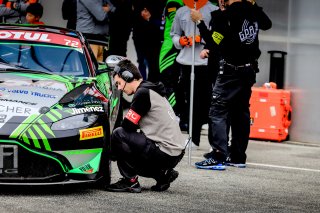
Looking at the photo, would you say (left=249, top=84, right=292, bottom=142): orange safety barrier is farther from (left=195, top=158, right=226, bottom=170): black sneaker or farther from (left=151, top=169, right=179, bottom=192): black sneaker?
(left=151, top=169, right=179, bottom=192): black sneaker

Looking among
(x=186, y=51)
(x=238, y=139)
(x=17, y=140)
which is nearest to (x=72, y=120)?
(x=17, y=140)

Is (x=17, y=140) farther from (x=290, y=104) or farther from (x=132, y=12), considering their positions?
(x=132, y=12)

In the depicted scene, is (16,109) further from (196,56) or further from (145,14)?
(145,14)

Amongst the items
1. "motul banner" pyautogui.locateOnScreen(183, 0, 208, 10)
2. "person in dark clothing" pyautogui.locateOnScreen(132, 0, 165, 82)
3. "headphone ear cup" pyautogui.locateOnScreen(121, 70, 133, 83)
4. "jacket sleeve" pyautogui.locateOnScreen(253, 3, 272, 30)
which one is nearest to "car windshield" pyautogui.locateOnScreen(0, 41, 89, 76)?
"headphone ear cup" pyautogui.locateOnScreen(121, 70, 133, 83)

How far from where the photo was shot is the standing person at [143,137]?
8969mm

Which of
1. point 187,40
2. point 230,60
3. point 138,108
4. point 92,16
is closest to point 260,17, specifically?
point 230,60

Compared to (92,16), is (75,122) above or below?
below

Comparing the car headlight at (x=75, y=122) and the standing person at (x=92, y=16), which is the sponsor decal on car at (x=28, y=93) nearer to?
the car headlight at (x=75, y=122)

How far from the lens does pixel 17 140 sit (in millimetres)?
8414

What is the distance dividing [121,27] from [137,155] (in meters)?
9.09

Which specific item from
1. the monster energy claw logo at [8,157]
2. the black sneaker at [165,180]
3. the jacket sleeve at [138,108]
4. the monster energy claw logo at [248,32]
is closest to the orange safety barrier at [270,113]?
the monster energy claw logo at [248,32]

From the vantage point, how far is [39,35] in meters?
10.5

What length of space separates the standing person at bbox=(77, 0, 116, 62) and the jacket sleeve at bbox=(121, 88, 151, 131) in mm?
6351

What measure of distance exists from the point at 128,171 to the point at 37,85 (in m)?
1.20
